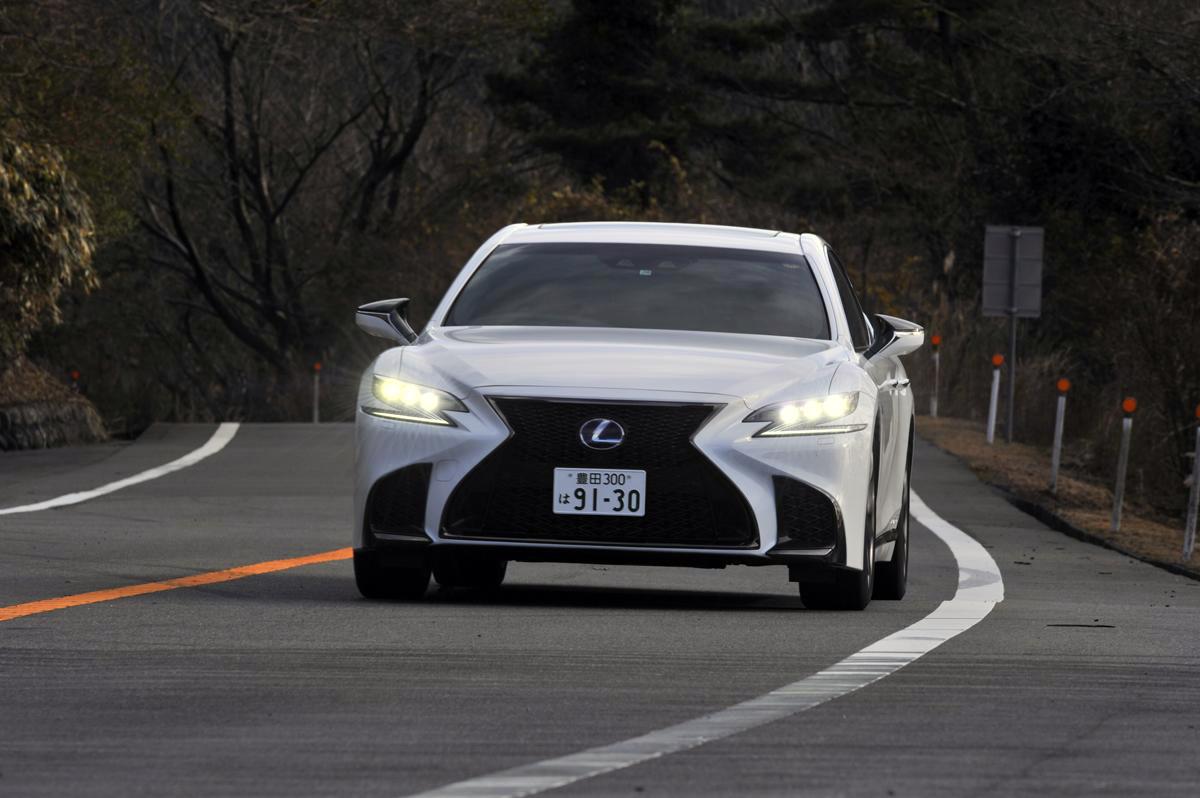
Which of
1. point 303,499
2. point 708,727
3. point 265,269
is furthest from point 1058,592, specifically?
point 265,269

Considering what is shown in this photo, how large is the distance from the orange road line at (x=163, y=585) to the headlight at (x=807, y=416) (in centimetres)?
277

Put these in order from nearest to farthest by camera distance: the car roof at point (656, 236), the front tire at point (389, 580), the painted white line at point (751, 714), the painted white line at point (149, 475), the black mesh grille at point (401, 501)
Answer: the painted white line at point (751, 714) < the black mesh grille at point (401, 501) < the front tire at point (389, 580) < the car roof at point (656, 236) < the painted white line at point (149, 475)

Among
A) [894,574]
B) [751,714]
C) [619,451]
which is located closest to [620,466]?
[619,451]

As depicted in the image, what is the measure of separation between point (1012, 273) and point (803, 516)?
25211 mm

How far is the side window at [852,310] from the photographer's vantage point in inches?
419

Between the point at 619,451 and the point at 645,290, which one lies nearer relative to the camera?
the point at 619,451

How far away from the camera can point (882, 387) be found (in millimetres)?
10312

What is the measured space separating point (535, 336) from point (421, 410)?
722 mm

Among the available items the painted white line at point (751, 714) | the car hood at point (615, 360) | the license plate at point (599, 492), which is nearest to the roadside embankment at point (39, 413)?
the car hood at point (615, 360)

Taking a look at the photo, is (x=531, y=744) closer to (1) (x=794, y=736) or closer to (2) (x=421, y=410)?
(1) (x=794, y=736)

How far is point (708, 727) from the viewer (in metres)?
6.30

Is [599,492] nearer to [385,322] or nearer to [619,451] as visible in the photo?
[619,451]

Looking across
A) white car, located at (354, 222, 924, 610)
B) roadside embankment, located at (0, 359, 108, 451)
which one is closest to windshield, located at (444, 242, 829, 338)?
white car, located at (354, 222, 924, 610)

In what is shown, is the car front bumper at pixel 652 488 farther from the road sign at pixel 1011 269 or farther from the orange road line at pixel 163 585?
the road sign at pixel 1011 269
